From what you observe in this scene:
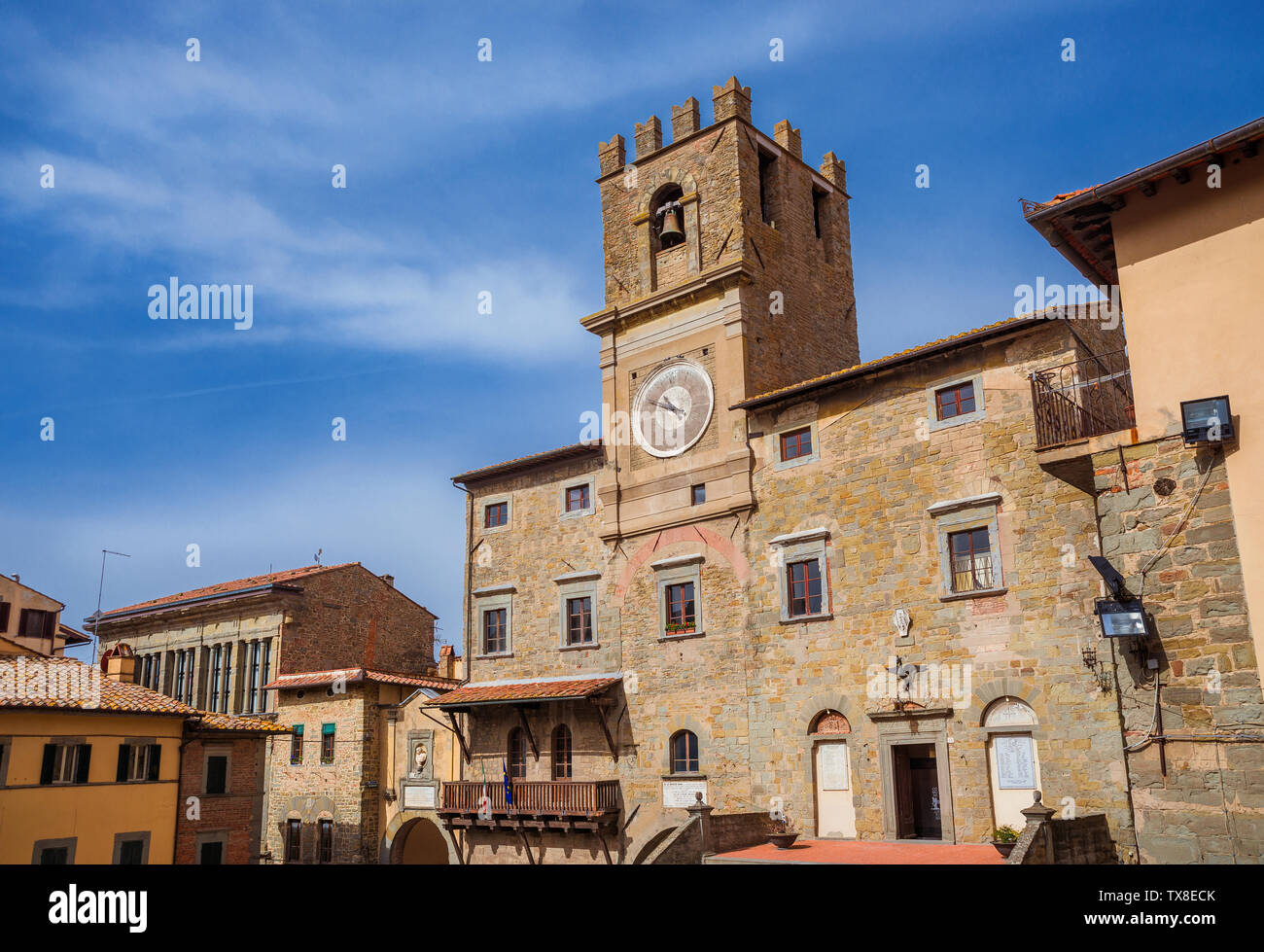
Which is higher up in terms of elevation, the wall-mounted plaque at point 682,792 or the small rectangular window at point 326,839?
the wall-mounted plaque at point 682,792

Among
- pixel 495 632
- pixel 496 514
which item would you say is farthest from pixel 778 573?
pixel 496 514

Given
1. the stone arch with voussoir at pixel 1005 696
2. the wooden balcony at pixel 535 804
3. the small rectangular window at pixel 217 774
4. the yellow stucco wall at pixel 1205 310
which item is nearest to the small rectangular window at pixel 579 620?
the wooden balcony at pixel 535 804

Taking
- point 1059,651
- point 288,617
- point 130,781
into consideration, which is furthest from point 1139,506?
point 288,617

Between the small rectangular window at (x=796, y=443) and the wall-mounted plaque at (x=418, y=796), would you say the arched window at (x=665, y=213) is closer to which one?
the small rectangular window at (x=796, y=443)

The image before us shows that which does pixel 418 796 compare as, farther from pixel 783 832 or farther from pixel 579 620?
pixel 783 832

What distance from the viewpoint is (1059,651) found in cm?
2050

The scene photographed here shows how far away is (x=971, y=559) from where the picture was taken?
73.3 feet

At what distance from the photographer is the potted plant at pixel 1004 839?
699 inches

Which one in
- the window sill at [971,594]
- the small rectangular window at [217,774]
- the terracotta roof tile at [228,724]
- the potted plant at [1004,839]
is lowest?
the potted plant at [1004,839]

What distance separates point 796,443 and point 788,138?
1167 cm

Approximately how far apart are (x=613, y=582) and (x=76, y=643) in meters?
21.4

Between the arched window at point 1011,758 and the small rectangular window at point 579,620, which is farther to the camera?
the small rectangular window at point 579,620

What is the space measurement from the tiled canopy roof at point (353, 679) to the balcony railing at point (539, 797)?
13.6 feet

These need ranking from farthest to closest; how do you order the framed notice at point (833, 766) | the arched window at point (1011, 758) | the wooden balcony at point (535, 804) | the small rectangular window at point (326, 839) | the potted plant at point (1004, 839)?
the small rectangular window at point (326, 839)
the wooden balcony at point (535, 804)
the framed notice at point (833, 766)
the arched window at point (1011, 758)
the potted plant at point (1004, 839)
